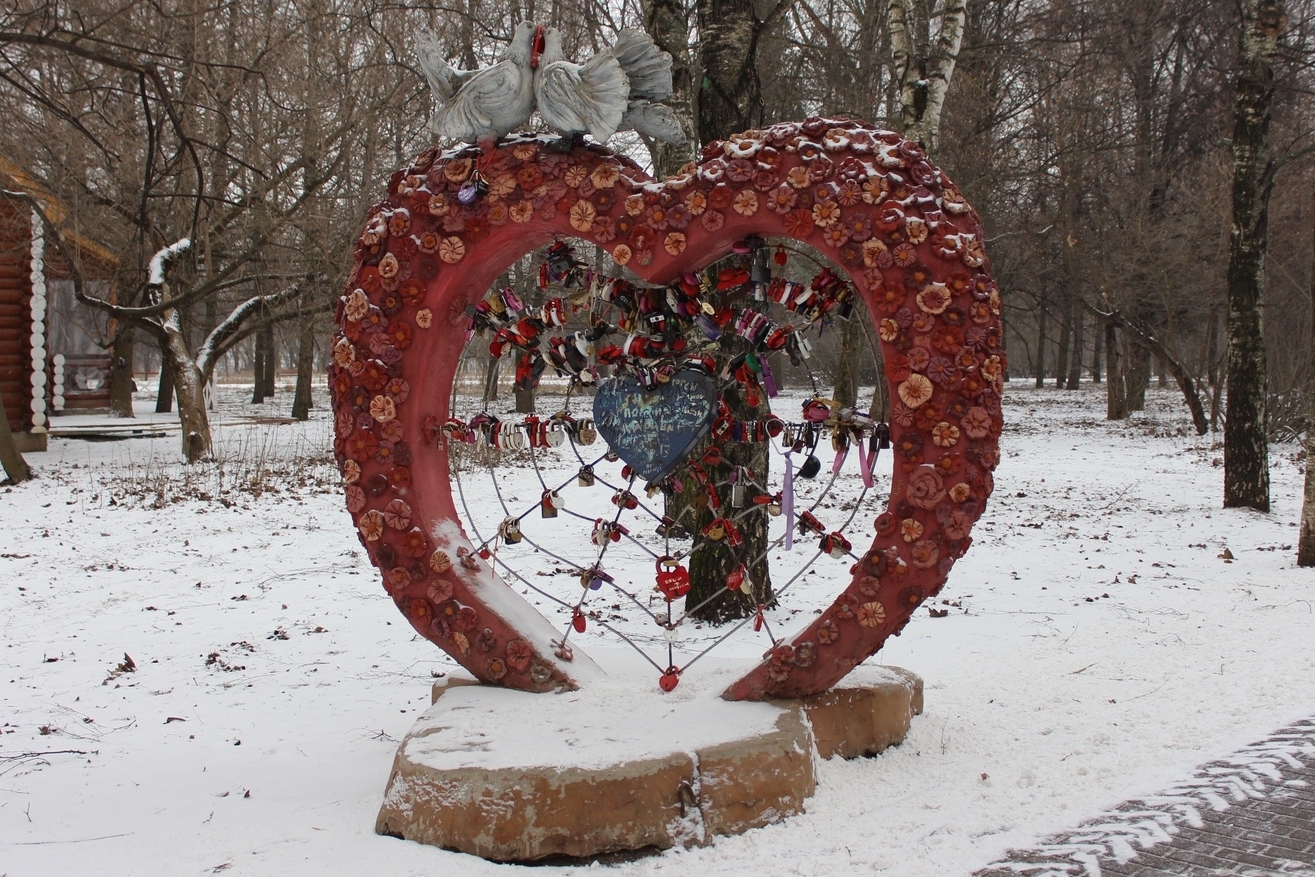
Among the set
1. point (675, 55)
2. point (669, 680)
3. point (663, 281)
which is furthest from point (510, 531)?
point (675, 55)

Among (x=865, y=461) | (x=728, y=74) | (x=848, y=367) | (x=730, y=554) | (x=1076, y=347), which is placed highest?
(x=1076, y=347)

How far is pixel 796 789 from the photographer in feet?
11.5

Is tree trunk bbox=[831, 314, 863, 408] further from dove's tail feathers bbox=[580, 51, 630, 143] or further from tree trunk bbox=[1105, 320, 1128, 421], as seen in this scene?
dove's tail feathers bbox=[580, 51, 630, 143]

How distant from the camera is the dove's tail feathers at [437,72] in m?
4.05

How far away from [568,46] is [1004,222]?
948cm

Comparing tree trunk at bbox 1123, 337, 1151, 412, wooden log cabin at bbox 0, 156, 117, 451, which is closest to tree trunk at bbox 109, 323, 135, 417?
wooden log cabin at bbox 0, 156, 117, 451

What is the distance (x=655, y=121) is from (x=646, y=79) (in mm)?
161

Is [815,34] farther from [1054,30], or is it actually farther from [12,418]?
[12,418]

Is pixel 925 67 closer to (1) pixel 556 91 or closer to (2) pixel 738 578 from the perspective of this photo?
(1) pixel 556 91

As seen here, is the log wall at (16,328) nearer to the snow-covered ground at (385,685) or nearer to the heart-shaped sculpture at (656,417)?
the snow-covered ground at (385,685)

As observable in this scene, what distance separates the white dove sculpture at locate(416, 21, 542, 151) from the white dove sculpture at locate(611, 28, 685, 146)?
1.15 ft

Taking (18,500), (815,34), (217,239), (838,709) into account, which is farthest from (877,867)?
(815,34)

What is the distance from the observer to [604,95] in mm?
3779

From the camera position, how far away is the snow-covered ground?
3.42 m
